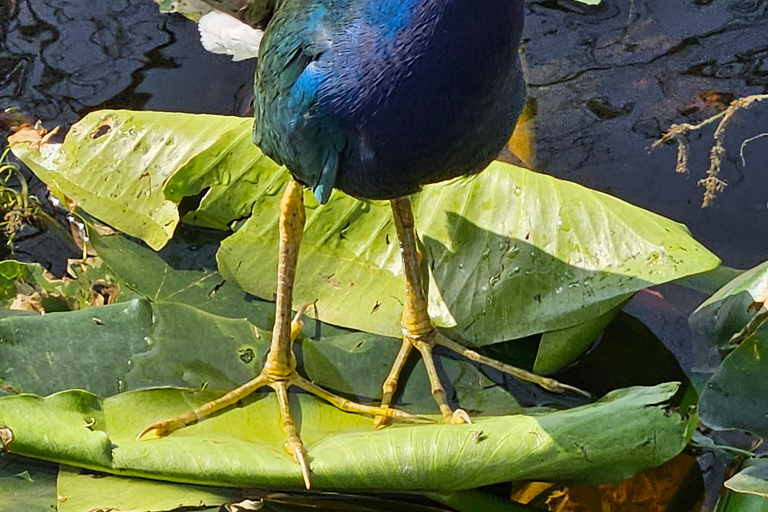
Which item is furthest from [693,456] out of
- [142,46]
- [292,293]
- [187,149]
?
[142,46]

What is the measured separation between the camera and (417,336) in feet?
7.02

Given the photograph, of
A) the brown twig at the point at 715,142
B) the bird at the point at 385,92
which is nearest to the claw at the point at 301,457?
the bird at the point at 385,92

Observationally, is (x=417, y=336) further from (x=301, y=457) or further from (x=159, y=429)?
(x=159, y=429)

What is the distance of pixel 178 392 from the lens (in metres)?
1.98

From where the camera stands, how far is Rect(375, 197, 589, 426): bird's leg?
2.05 m

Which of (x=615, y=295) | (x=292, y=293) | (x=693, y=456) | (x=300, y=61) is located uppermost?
(x=300, y=61)

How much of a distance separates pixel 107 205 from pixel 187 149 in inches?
10.1

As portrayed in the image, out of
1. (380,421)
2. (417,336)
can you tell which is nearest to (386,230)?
(417,336)

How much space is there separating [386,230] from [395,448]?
0.72 metres

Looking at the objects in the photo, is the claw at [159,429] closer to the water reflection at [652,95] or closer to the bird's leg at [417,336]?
the bird's leg at [417,336]

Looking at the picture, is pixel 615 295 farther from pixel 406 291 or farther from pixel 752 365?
pixel 406 291

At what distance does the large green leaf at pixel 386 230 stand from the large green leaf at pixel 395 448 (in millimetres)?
317

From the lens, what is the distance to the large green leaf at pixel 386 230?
1.95 m

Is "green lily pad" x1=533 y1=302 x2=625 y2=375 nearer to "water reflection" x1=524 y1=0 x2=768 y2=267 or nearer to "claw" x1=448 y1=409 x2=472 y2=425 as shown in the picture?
"claw" x1=448 y1=409 x2=472 y2=425
